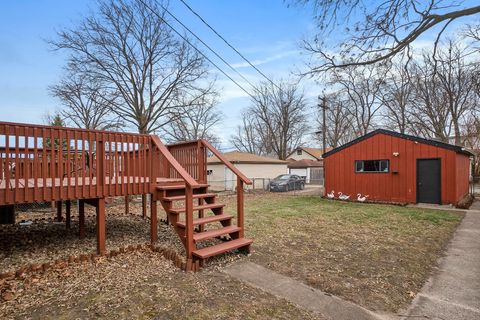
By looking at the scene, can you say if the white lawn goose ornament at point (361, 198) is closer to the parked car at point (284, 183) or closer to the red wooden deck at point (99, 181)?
the parked car at point (284, 183)

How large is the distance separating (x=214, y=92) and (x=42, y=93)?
10586 mm

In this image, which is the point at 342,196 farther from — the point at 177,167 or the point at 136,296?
the point at 136,296

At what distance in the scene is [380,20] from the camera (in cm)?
563

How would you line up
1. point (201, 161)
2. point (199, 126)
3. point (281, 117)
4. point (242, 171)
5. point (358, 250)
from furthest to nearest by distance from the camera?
point (281, 117)
point (199, 126)
point (242, 171)
point (201, 161)
point (358, 250)

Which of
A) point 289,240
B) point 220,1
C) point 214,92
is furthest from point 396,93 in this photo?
point 289,240

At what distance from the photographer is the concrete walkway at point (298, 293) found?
9.30 feet

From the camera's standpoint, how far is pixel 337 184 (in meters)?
13.8

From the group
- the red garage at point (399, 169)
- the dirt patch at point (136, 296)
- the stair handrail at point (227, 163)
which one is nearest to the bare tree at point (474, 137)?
the red garage at point (399, 169)

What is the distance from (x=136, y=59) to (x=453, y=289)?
1765cm

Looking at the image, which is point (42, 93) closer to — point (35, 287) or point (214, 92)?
point (214, 92)

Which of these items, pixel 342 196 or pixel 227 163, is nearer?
pixel 227 163

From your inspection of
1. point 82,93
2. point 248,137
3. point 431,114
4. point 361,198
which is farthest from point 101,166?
point 248,137

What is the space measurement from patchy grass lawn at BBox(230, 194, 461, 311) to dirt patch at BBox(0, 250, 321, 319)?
94 centimetres

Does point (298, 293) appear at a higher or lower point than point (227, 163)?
lower
